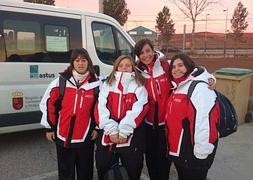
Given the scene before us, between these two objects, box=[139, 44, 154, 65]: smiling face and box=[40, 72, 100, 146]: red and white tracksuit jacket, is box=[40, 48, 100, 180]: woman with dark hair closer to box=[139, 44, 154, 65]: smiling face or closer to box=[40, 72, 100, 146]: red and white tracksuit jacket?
box=[40, 72, 100, 146]: red and white tracksuit jacket

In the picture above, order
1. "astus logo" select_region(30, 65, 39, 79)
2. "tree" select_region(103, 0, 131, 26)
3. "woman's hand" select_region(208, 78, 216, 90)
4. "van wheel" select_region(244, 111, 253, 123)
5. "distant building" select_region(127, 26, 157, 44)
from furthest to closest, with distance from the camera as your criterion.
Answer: "tree" select_region(103, 0, 131, 26) → "distant building" select_region(127, 26, 157, 44) → "van wheel" select_region(244, 111, 253, 123) → "astus logo" select_region(30, 65, 39, 79) → "woman's hand" select_region(208, 78, 216, 90)

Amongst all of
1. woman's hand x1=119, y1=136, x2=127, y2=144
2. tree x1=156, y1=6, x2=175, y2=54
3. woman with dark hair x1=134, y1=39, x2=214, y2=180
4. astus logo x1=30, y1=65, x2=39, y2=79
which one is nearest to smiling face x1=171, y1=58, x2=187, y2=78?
woman with dark hair x1=134, y1=39, x2=214, y2=180

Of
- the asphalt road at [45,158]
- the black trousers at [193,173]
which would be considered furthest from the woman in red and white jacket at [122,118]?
the asphalt road at [45,158]

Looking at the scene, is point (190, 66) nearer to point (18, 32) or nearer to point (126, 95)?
point (126, 95)

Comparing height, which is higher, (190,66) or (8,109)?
(190,66)

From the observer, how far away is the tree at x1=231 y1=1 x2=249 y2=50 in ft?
153

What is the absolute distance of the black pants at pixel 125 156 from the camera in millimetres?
3143

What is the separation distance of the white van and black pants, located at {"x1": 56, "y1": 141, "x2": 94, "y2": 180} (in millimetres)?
1894

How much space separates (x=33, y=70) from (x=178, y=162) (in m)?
3.02

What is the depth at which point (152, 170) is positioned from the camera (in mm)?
3588

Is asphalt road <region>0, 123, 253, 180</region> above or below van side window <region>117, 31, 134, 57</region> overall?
below

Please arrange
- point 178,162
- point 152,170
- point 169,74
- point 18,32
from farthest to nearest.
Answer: point 18,32 < point 152,170 < point 169,74 < point 178,162

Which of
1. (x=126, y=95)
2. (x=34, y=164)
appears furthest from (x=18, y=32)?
(x=126, y=95)

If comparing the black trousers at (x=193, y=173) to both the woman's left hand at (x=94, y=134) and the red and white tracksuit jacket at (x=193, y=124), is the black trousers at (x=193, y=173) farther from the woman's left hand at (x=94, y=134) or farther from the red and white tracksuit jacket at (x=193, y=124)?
the woman's left hand at (x=94, y=134)
